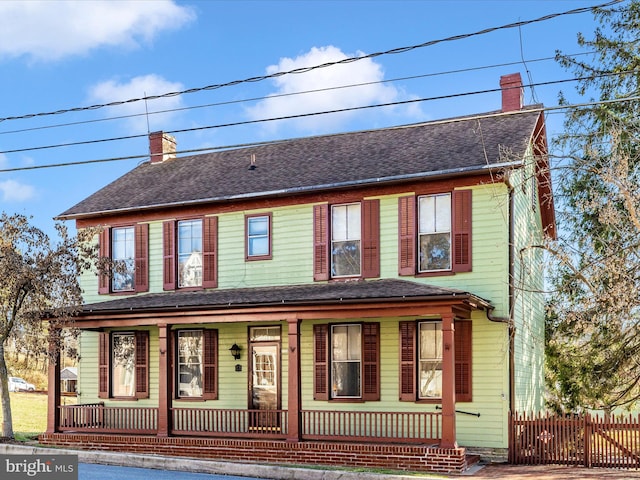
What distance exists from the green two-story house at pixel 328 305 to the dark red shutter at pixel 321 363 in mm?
32

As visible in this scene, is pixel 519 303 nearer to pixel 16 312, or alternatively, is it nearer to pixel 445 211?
pixel 445 211

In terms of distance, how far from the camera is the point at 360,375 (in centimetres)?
1764

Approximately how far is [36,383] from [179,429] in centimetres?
4262

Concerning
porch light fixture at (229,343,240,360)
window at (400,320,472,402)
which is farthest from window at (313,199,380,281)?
porch light fixture at (229,343,240,360)

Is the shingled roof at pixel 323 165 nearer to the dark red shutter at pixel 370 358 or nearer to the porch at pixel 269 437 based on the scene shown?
the dark red shutter at pixel 370 358

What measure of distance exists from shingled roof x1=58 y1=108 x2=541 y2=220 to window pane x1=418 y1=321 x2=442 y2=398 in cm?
332

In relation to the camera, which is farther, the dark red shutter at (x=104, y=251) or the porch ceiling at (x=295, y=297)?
the dark red shutter at (x=104, y=251)

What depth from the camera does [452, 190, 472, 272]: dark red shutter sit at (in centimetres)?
1680

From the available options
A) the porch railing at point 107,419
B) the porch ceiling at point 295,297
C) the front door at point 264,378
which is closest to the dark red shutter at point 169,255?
the porch ceiling at point 295,297

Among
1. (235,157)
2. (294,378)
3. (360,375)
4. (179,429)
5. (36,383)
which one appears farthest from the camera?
(36,383)

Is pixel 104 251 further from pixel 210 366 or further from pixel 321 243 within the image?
pixel 321 243

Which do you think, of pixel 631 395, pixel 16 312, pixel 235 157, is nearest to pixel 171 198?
pixel 235 157

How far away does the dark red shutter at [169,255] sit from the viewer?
20.4 m

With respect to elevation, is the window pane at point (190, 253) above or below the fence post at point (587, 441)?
above
